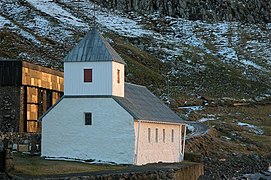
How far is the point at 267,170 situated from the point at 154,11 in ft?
450

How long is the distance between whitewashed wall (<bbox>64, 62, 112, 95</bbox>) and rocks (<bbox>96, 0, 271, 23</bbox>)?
14657 cm

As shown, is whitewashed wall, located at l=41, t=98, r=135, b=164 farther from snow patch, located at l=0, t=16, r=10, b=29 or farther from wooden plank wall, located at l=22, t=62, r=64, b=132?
snow patch, located at l=0, t=16, r=10, b=29

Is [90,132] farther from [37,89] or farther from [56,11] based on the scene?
[56,11]

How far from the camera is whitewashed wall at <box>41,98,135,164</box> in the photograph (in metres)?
41.8

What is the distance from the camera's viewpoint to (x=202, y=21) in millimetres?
186125

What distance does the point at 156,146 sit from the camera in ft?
150

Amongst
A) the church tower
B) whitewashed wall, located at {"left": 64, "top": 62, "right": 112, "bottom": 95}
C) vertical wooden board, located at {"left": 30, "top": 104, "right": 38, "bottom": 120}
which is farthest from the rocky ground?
vertical wooden board, located at {"left": 30, "top": 104, "right": 38, "bottom": 120}

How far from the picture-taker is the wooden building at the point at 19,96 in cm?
5688

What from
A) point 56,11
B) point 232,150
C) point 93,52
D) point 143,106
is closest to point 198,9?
point 56,11

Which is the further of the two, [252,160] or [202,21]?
[202,21]

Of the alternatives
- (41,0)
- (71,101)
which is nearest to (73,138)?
(71,101)

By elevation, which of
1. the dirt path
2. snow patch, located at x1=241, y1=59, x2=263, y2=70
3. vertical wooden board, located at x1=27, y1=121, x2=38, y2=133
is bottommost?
the dirt path

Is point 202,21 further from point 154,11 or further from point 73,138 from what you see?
point 73,138

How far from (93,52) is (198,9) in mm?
150234
